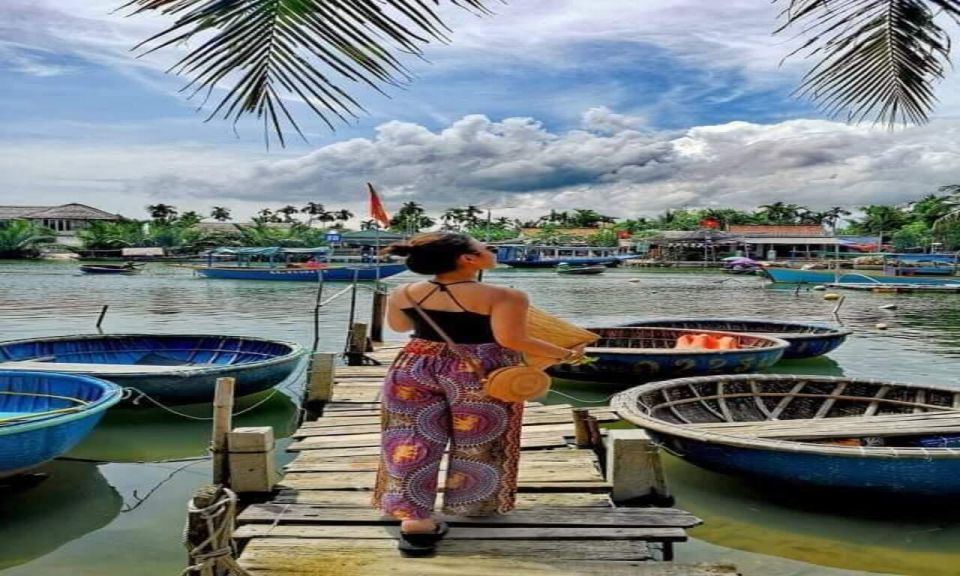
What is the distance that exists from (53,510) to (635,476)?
446cm

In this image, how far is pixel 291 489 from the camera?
15.1 ft

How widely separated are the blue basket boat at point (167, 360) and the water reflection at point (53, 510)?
53.8 inches

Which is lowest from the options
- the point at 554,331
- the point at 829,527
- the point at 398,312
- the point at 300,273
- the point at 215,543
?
the point at 300,273

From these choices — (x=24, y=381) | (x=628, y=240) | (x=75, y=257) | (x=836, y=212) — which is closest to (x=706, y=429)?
(x=24, y=381)

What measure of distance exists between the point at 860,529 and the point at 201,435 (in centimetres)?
626

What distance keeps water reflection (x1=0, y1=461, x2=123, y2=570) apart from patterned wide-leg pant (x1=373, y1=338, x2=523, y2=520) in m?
3.41

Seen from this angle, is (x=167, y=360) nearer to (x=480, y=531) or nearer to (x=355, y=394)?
(x=355, y=394)

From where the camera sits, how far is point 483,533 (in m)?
3.66

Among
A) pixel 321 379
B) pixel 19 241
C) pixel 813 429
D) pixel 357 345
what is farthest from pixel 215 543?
pixel 19 241

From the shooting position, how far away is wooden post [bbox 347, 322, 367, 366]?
33.6 feet

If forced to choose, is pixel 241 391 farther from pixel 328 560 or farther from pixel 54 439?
pixel 328 560

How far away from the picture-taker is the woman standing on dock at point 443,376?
326 centimetres

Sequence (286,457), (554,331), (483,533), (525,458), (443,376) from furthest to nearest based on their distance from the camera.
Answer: (286,457)
(525,458)
(554,331)
(483,533)
(443,376)

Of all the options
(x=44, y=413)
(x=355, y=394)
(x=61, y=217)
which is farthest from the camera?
(x=61, y=217)
